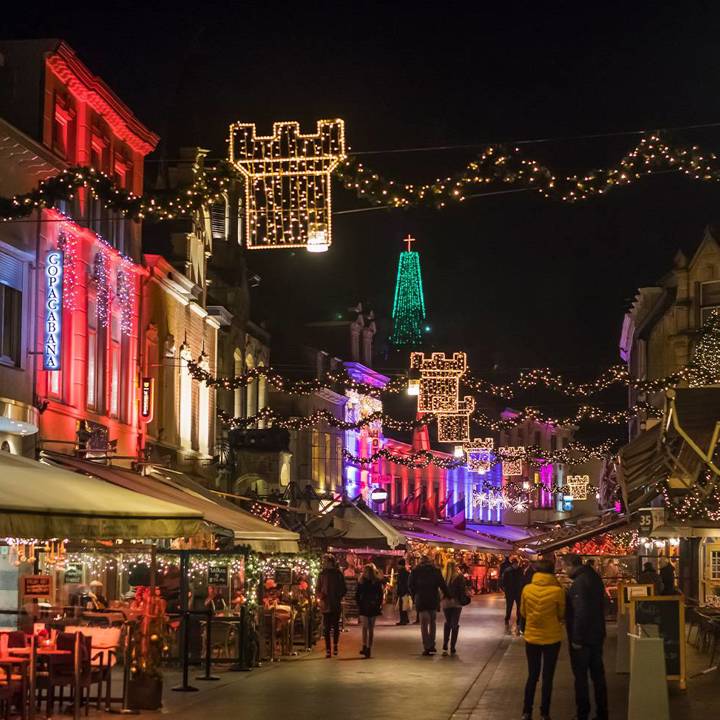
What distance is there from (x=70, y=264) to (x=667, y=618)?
14349 mm

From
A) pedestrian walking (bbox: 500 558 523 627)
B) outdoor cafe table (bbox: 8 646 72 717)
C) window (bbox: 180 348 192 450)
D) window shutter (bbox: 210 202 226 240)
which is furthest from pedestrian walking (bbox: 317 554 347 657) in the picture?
window shutter (bbox: 210 202 226 240)

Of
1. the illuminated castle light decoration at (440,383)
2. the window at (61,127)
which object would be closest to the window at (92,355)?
the window at (61,127)

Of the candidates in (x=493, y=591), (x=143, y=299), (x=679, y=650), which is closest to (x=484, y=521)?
(x=493, y=591)

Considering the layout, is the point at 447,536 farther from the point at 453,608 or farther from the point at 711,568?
the point at 453,608

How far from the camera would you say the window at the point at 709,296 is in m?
53.1

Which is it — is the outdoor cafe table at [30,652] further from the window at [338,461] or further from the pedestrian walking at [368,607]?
the window at [338,461]

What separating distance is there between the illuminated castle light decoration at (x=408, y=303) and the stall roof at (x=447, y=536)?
61.4 ft

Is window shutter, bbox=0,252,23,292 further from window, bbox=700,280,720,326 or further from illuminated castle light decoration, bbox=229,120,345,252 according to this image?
window, bbox=700,280,720,326

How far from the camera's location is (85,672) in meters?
16.6

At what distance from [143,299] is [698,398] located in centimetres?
1956

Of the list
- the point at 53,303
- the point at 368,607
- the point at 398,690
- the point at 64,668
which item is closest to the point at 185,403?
the point at 53,303

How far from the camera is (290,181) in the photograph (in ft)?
63.5

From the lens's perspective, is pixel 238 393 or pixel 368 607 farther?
pixel 238 393

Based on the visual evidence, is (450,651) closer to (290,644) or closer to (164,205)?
(290,644)
